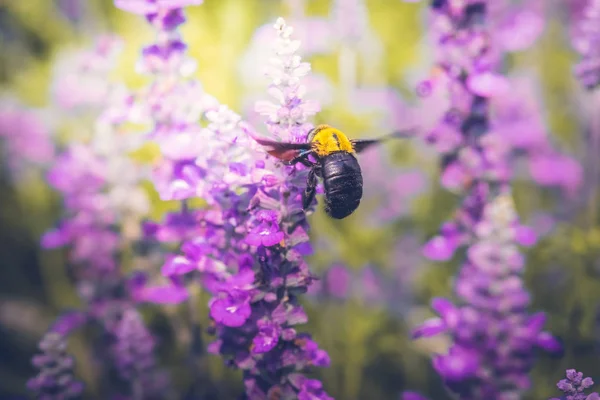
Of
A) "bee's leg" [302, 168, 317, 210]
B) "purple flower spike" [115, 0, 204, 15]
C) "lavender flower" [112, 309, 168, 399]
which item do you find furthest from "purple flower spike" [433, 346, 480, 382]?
"purple flower spike" [115, 0, 204, 15]

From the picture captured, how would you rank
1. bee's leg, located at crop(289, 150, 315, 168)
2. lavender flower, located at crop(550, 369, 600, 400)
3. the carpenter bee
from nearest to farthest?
lavender flower, located at crop(550, 369, 600, 400), bee's leg, located at crop(289, 150, 315, 168), the carpenter bee

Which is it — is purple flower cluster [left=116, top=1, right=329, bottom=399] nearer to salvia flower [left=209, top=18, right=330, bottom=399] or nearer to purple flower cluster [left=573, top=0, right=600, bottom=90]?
salvia flower [left=209, top=18, right=330, bottom=399]

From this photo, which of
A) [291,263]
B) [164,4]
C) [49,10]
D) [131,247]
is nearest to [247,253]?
[291,263]

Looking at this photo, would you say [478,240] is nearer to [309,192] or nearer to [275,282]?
[309,192]

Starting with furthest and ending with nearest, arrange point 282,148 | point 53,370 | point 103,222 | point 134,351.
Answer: point 103,222
point 134,351
point 53,370
point 282,148

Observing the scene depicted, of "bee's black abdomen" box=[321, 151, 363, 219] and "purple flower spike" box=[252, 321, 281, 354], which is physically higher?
"bee's black abdomen" box=[321, 151, 363, 219]

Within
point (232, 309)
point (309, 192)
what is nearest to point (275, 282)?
point (232, 309)
